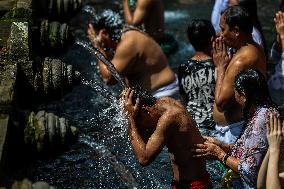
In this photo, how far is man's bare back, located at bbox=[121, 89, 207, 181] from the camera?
522 centimetres

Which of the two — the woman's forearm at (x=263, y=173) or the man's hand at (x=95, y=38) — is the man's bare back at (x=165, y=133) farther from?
the man's hand at (x=95, y=38)

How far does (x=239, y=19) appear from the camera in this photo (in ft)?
20.0

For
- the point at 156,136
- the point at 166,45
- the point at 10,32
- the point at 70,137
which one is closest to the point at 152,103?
the point at 156,136

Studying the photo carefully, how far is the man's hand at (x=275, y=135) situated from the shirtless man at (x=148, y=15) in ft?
14.9

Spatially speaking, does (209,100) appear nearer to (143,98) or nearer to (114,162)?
(114,162)

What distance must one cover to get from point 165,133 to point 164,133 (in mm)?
15

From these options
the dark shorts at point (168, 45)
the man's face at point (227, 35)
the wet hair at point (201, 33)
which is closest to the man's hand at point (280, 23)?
the wet hair at point (201, 33)

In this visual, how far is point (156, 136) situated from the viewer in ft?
17.1

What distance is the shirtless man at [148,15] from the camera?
8977 mm

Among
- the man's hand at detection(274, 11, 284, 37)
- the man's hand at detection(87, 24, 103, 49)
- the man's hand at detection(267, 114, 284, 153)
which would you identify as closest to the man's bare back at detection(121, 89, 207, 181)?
the man's hand at detection(267, 114, 284, 153)

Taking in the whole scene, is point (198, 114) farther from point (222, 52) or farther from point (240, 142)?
point (240, 142)

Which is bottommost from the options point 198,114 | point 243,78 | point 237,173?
point 198,114

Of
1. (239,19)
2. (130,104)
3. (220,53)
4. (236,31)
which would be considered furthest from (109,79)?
(130,104)

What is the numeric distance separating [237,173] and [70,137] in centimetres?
139
